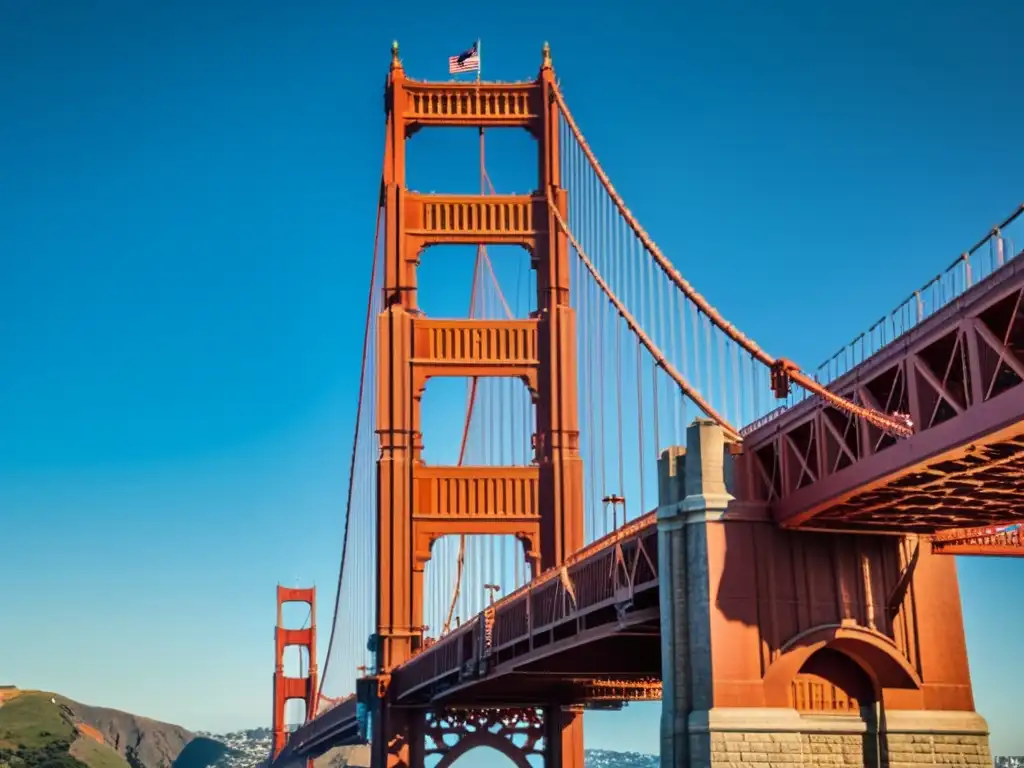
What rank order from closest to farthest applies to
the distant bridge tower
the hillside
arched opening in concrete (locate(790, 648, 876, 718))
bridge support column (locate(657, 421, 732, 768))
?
bridge support column (locate(657, 421, 732, 768))
arched opening in concrete (locate(790, 648, 876, 718))
the distant bridge tower
the hillside

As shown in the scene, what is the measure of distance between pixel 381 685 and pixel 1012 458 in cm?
3647

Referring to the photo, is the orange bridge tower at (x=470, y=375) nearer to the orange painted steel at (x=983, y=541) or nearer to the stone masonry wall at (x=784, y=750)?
the orange painted steel at (x=983, y=541)

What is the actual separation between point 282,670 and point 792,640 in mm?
121087

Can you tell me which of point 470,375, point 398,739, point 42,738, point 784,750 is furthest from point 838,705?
point 42,738

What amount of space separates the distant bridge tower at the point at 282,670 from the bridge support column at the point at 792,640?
109m

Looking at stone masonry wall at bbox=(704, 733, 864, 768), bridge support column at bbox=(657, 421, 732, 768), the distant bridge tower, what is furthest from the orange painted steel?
the distant bridge tower

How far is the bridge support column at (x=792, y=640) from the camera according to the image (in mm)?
31359

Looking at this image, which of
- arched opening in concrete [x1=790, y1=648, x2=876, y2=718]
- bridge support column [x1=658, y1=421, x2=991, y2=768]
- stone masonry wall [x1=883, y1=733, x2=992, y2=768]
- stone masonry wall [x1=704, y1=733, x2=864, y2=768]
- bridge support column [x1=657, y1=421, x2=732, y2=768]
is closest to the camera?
stone masonry wall [x1=704, y1=733, x2=864, y2=768]

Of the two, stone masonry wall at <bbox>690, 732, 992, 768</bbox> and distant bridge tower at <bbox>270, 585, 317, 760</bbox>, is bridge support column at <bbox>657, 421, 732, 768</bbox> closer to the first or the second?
stone masonry wall at <bbox>690, 732, 992, 768</bbox>

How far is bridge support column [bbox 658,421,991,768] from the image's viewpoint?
31.4m

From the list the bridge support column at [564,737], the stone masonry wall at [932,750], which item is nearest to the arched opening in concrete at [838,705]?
the stone masonry wall at [932,750]

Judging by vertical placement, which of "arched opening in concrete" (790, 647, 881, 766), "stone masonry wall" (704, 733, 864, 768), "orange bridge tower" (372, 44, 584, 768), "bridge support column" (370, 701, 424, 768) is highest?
"orange bridge tower" (372, 44, 584, 768)

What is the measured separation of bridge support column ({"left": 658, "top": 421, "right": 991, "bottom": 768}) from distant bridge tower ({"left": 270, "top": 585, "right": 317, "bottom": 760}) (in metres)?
109

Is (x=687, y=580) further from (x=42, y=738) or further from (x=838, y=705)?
(x=42, y=738)
